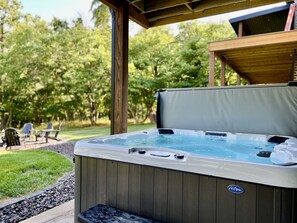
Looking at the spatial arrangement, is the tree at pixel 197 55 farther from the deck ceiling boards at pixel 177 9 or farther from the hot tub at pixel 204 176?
the hot tub at pixel 204 176

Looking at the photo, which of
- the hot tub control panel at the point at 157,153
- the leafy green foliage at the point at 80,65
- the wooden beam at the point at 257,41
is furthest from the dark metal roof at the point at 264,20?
the hot tub control panel at the point at 157,153

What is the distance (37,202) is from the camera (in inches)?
118

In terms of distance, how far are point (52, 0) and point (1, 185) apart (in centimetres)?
521

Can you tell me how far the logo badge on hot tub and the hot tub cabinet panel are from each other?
0.04 feet

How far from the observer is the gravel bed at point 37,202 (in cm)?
258

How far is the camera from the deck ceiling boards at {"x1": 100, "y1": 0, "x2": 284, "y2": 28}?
308 cm

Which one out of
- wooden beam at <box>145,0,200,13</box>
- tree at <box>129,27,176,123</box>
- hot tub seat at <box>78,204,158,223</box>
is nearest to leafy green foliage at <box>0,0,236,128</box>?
tree at <box>129,27,176,123</box>

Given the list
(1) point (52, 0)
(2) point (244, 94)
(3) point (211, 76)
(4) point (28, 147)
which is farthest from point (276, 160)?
(1) point (52, 0)

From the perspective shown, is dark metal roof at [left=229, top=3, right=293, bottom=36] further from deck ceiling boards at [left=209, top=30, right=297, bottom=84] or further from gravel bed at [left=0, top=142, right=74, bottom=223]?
gravel bed at [left=0, top=142, right=74, bottom=223]

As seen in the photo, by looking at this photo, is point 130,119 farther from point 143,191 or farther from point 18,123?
point 143,191

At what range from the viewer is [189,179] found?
4.54 feet

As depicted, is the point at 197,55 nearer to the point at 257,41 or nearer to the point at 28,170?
the point at 257,41

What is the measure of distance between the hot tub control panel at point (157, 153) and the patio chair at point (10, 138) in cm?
461

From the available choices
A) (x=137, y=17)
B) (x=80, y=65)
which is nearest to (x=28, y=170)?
(x=137, y=17)
